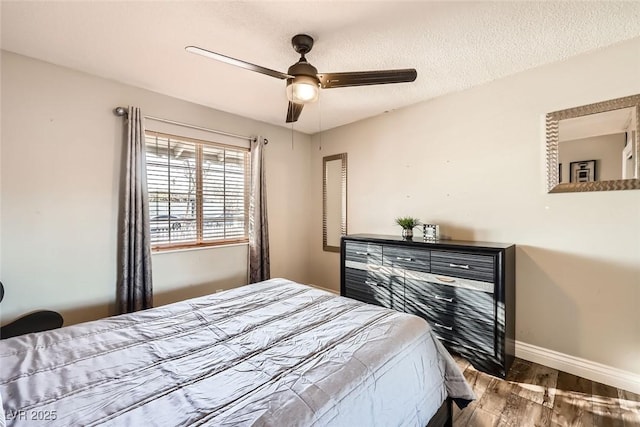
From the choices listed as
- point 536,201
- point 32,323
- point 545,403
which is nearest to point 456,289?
point 545,403

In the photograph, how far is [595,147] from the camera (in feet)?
6.83

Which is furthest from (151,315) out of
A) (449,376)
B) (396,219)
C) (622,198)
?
(622,198)

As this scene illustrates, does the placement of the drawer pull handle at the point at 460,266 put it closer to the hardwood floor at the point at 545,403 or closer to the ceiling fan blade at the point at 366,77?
the hardwood floor at the point at 545,403

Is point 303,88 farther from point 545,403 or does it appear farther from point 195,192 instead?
point 545,403

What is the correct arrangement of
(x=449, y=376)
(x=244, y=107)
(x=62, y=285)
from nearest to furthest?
1. (x=449, y=376)
2. (x=62, y=285)
3. (x=244, y=107)

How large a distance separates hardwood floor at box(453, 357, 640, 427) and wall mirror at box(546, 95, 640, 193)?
4.85ft

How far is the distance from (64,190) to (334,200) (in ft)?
9.61

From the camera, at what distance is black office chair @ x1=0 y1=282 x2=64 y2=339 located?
1973 mm

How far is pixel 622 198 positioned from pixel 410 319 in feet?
6.14

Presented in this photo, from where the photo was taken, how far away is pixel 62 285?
229 centimetres

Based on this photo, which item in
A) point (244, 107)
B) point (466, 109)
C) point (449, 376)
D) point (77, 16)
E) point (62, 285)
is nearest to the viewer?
point (449, 376)

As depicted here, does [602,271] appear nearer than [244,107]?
Yes

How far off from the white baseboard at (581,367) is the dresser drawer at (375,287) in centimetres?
111

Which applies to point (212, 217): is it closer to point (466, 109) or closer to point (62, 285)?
point (62, 285)
